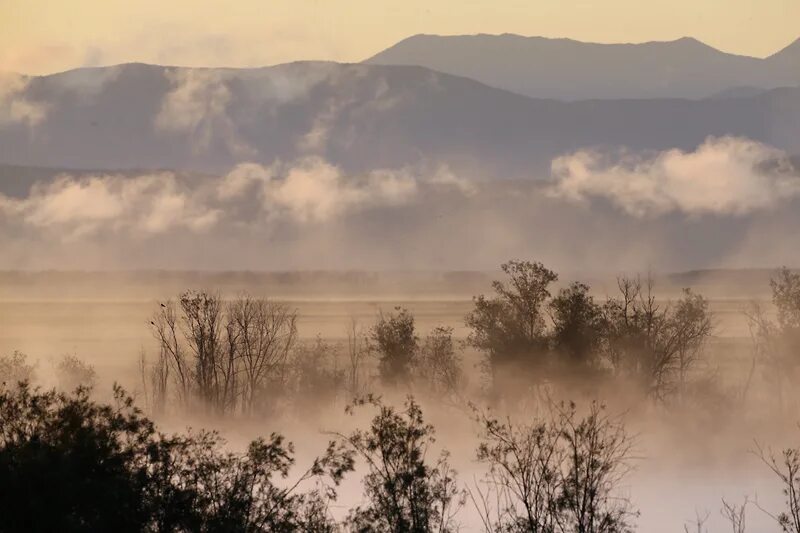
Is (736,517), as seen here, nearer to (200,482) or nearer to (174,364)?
(174,364)

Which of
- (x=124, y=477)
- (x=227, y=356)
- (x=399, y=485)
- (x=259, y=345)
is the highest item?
(x=259, y=345)

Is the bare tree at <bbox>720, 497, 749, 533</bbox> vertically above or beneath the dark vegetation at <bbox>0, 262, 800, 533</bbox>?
beneath

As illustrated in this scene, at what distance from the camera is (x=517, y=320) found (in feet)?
304

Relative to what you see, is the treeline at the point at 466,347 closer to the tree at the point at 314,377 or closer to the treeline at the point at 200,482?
the tree at the point at 314,377

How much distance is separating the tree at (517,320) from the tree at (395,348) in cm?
1308

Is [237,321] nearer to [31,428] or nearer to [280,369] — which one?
[280,369]

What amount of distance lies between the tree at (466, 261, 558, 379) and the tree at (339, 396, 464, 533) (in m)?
40.1

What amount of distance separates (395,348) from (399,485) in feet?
187

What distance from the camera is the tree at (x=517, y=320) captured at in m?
92.2

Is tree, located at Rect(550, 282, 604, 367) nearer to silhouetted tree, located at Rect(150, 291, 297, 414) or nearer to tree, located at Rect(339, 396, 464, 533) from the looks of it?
silhouetted tree, located at Rect(150, 291, 297, 414)

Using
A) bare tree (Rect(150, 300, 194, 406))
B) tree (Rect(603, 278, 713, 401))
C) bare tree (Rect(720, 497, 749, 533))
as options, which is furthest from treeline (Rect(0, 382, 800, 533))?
bare tree (Rect(150, 300, 194, 406))

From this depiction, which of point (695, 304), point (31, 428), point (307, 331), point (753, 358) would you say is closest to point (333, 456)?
point (31, 428)

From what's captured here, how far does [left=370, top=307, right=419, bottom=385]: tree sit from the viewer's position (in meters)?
105

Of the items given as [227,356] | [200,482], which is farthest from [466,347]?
[200,482]
